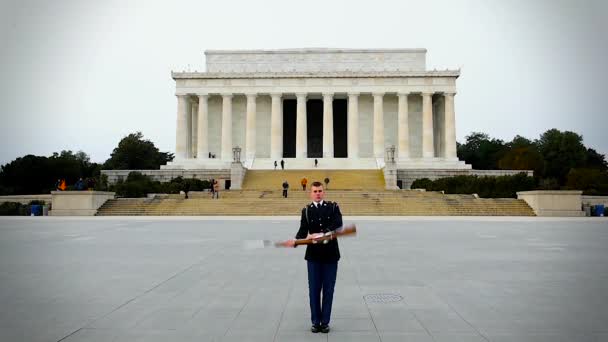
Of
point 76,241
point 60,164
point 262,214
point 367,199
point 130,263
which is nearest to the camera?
point 130,263

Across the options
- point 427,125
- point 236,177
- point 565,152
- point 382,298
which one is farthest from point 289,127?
point 382,298

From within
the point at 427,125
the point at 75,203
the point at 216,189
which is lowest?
the point at 75,203

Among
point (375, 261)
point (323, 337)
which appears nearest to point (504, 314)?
point (323, 337)

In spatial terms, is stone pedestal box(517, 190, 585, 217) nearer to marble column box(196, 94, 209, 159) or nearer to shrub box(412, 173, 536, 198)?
shrub box(412, 173, 536, 198)

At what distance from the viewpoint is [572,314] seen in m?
7.54

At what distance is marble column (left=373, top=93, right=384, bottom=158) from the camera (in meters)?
70.8

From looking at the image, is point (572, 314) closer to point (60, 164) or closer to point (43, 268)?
point (43, 268)

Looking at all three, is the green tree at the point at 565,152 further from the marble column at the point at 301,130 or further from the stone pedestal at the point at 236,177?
the stone pedestal at the point at 236,177

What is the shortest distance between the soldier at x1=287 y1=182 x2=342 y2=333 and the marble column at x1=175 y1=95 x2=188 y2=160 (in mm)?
66430

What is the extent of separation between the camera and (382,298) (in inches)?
342

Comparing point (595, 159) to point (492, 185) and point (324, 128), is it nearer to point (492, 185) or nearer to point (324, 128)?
point (324, 128)

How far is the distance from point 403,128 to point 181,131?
3241 cm

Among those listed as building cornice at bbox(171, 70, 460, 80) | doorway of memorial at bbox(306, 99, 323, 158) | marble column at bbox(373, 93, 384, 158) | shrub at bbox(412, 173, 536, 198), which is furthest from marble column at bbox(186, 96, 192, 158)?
shrub at bbox(412, 173, 536, 198)

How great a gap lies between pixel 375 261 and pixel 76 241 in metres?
11.5
